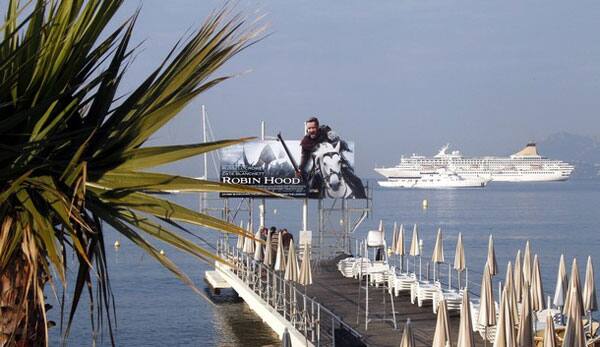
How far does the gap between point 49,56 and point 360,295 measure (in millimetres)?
21925

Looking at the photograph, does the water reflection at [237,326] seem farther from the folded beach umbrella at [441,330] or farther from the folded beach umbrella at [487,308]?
the folded beach umbrella at [441,330]

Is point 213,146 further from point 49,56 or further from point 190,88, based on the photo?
point 49,56

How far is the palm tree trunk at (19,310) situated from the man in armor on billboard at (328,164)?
31901mm

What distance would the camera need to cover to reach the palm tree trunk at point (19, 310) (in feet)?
13.3

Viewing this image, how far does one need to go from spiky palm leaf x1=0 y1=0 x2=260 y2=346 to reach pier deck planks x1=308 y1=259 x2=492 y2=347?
1413cm

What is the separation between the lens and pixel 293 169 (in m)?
35.9

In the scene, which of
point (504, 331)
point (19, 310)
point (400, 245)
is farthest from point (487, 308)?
point (19, 310)

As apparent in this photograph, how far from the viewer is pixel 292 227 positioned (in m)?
97.7

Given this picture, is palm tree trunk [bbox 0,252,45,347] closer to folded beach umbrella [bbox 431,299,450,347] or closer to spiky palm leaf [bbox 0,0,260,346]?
spiky palm leaf [bbox 0,0,260,346]

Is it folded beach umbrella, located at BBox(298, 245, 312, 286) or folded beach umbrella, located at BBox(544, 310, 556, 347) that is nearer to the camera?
folded beach umbrella, located at BBox(544, 310, 556, 347)

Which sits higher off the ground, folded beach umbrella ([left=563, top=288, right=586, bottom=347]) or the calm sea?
folded beach umbrella ([left=563, top=288, right=586, bottom=347])

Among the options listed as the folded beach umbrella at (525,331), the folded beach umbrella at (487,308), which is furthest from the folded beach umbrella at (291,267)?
the folded beach umbrella at (525,331)

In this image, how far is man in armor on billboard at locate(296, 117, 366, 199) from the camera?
118ft

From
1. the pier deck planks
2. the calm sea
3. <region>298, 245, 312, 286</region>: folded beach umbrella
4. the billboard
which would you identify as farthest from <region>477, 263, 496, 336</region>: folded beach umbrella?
the billboard
